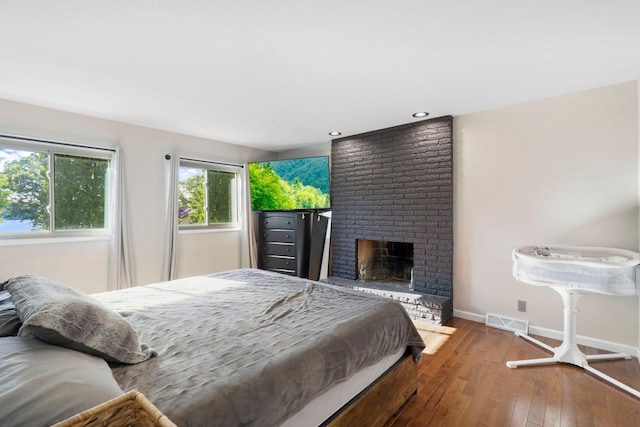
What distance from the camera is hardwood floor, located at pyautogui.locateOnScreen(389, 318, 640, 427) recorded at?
5.65 ft

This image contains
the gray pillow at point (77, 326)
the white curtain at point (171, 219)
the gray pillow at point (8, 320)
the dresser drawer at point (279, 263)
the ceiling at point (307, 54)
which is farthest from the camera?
the dresser drawer at point (279, 263)

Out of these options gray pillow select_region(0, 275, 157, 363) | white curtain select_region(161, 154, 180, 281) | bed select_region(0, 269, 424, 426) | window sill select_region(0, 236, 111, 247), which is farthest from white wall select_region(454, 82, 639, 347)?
window sill select_region(0, 236, 111, 247)

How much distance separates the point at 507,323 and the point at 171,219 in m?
3.96

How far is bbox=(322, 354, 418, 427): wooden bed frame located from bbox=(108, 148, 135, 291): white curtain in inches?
120

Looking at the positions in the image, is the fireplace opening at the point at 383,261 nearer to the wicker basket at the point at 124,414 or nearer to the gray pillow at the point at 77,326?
the gray pillow at the point at 77,326

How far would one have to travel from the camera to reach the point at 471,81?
7.96 ft

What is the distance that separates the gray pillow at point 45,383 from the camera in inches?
26.9

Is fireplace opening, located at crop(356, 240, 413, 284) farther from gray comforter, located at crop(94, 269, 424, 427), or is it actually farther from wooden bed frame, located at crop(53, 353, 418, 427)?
wooden bed frame, located at crop(53, 353, 418, 427)

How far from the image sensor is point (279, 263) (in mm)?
4438

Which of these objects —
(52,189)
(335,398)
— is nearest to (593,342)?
(335,398)

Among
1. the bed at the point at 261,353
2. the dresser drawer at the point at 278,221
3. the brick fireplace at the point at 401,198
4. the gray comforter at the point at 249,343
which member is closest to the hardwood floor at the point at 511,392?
the bed at the point at 261,353

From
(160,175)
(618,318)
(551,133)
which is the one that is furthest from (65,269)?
(618,318)

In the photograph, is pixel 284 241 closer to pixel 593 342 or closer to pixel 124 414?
pixel 593 342

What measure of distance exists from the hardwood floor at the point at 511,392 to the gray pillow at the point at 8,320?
1793mm
